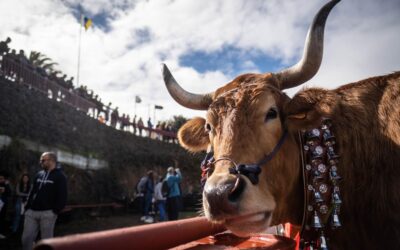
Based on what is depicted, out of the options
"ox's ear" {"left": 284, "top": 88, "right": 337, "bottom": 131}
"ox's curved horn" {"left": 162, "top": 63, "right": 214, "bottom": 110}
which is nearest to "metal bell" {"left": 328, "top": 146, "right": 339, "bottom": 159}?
"ox's ear" {"left": 284, "top": 88, "right": 337, "bottom": 131}

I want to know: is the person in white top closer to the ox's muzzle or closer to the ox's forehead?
the ox's forehead

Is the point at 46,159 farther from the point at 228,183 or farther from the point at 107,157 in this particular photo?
the point at 107,157

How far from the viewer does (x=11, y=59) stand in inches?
497

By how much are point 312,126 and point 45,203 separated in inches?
179

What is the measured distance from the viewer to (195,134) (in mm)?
3236

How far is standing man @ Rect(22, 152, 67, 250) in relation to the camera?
5.05 m

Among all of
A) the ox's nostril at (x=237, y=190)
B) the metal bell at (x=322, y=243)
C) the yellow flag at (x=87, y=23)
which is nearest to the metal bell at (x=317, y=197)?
the metal bell at (x=322, y=243)

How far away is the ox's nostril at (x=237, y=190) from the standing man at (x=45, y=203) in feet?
14.0

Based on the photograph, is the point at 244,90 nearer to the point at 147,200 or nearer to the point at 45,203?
the point at 45,203

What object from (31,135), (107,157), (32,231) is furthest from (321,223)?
(107,157)

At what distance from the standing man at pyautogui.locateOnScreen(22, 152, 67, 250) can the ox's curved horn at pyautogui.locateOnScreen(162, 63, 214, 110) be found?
332 centimetres

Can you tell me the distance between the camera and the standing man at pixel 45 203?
505cm

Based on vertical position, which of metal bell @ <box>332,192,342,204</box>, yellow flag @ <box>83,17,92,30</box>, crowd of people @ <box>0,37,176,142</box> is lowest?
metal bell @ <box>332,192,342,204</box>

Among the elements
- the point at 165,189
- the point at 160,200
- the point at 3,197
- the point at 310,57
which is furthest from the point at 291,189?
the point at 160,200
